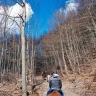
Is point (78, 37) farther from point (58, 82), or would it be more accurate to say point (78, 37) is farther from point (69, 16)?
point (58, 82)

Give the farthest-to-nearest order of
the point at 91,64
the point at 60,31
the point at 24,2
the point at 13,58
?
the point at 13,58
the point at 60,31
the point at 91,64
the point at 24,2

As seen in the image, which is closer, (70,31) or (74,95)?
(74,95)

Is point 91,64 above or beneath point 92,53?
beneath

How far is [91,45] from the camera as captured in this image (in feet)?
129

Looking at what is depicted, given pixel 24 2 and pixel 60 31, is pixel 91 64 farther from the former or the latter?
pixel 24 2

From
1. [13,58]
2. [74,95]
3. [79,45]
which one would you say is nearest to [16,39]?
[13,58]

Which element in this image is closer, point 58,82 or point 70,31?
point 58,82

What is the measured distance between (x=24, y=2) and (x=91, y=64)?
2690cm

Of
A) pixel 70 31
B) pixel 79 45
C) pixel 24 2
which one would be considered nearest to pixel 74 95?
pixel 24 2

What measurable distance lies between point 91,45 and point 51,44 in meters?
7.78

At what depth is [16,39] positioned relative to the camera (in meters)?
39.6

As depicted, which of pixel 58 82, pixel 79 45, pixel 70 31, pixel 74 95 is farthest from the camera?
pixel 79 45

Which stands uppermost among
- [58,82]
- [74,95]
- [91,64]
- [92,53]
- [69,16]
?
[69,16]

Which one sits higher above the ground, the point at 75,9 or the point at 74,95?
the point at 75,9
